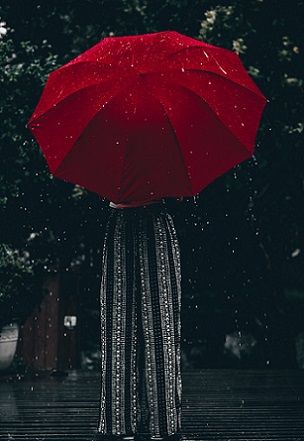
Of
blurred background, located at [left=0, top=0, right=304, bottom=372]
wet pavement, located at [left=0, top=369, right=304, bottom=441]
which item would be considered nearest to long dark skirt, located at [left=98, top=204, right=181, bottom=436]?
wet pavement, located at [left=0, top=369, right=304, bottom=441]

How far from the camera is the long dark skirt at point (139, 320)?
3.50 meters

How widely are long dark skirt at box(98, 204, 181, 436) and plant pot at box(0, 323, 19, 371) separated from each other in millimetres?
4802

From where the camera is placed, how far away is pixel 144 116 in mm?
3340

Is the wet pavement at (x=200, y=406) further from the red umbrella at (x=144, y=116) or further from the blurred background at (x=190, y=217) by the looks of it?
the blurred background at (x=190, y=217)

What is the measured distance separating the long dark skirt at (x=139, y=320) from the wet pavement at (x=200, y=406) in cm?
42

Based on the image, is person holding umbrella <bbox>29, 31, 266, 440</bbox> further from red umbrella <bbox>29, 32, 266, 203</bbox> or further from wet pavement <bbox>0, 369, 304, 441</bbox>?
wet pavement <bbox>0, 369, 304, 441</bbox>

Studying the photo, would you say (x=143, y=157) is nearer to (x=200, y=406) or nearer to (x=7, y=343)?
(x=200, y=406)

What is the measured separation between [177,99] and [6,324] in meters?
5.30

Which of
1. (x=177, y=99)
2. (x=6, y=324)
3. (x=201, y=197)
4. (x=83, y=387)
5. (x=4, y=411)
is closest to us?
(x=177, y=99)

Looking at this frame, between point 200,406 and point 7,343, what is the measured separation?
3372 mm

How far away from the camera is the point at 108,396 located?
354 cm

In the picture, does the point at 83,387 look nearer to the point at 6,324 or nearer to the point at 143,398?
the point at 6,324

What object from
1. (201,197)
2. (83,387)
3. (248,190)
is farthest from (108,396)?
(248,190)

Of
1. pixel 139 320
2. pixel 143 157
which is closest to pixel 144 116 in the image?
pixel 143 157
